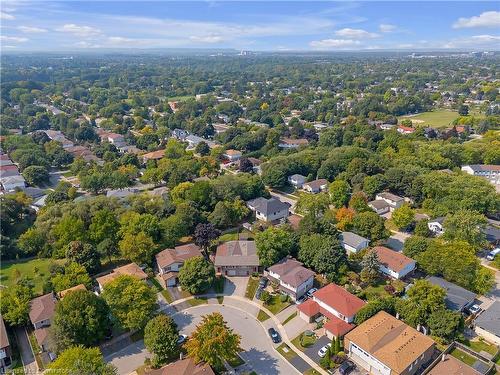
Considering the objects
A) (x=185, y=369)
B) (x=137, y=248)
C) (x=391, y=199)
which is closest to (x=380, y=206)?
(x=391, y=199)

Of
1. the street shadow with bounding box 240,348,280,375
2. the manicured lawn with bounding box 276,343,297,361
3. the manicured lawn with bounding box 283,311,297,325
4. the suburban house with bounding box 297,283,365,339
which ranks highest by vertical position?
the suburban house with bounding box 297,283,365,339

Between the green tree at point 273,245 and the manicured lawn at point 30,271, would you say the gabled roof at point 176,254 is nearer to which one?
the green tree at point 273,245

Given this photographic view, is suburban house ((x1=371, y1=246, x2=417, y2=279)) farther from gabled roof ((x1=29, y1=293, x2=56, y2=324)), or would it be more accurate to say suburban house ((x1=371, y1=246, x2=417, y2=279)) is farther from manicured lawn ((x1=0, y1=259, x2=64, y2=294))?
manicured lawn ((x1=0, y1=259, x2=64, y2=294))

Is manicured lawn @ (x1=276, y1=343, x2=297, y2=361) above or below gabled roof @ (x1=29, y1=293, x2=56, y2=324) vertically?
below

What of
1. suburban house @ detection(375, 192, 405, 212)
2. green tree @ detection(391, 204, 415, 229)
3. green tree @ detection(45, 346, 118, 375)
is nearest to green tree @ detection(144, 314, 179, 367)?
green tree @ detection(45, 346, 118, 375)

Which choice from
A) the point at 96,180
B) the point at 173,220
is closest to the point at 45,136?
the point at 96,180

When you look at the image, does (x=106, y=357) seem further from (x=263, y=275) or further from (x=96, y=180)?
(x=96, y=180)

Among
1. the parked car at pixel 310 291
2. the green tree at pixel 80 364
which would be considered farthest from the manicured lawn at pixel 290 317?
the green tree at pixel 80 364

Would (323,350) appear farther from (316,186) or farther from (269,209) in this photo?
(316,186)
